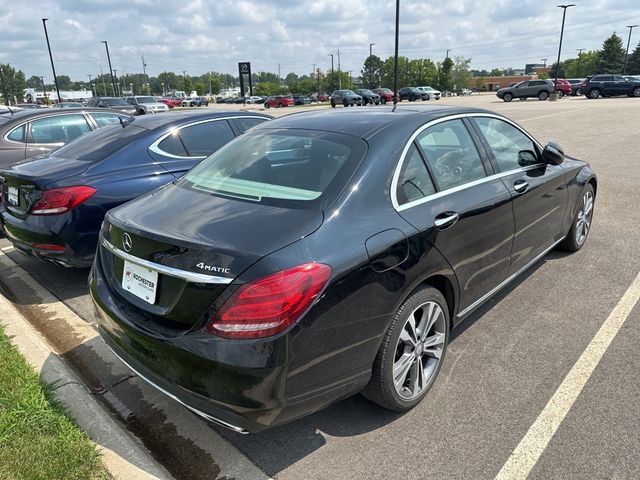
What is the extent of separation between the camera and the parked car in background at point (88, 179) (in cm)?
425

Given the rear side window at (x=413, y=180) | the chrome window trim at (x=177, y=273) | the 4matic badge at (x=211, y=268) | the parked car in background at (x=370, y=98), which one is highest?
the rear side window at (x=413, y=180)

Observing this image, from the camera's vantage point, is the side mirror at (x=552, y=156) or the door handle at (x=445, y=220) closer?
the door handle at (x=445, y=220)

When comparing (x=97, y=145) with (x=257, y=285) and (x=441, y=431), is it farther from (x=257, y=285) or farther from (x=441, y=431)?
(x=441, y=431)

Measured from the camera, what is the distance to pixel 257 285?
2.02 metres

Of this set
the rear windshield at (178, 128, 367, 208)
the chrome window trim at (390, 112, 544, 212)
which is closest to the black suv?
the chrome window trim at (390, 112, 544, 212)

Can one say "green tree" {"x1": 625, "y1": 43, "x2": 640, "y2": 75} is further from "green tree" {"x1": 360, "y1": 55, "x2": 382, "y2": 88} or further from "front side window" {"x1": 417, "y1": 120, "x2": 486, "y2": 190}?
→ "front side window" {"x1": 417, "y1": 120, "x2": 486, "y2": 190}

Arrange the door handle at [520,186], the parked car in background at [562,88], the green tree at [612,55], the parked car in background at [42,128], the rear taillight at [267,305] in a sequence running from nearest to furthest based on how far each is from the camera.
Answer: the rear taillight at [267,305], the door handle at [520,186], the parked car in background at [42,128], the parked car in background at [562,88], the green tree at [612,55]

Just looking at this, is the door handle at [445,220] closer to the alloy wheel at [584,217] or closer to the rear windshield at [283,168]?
the rear windshield at [283,168]

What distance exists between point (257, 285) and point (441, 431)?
1.37 meters

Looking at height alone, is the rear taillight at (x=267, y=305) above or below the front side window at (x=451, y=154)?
below

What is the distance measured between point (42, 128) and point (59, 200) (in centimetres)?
365

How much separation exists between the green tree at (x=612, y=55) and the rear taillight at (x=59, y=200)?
304 ft

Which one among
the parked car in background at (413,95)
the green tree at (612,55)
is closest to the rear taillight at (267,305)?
the parked car in background at (413,95)

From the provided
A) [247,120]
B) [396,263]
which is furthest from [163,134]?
[396,263]
